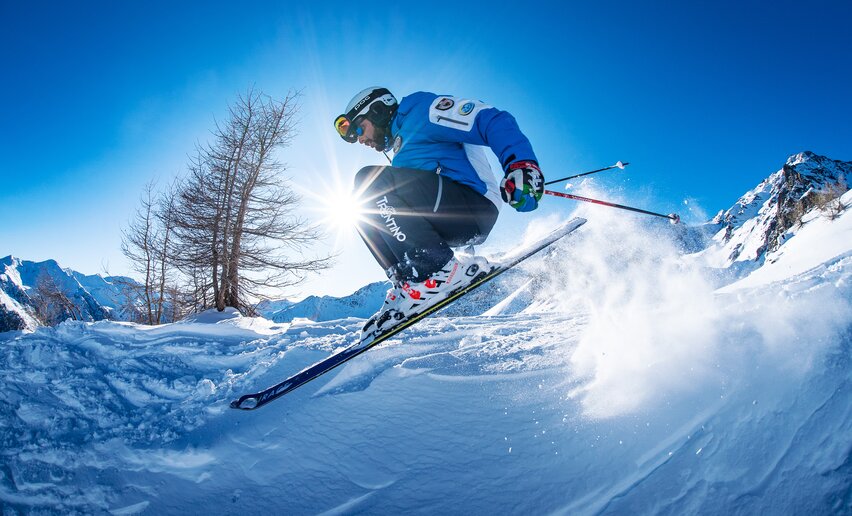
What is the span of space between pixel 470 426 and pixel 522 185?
140cm

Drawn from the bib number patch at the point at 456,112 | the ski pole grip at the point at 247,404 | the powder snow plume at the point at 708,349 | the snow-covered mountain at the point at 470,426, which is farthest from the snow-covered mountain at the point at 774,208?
the ski pole grip at the point at 247,404

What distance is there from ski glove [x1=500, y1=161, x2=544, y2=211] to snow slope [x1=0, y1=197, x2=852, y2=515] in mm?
1109

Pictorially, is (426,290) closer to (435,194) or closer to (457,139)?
(435,194)

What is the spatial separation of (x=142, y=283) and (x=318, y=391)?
16633 millimetres

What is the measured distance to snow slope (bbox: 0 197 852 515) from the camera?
1321mm

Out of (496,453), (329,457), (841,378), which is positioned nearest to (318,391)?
(329,457)

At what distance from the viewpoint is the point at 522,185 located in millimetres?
2201

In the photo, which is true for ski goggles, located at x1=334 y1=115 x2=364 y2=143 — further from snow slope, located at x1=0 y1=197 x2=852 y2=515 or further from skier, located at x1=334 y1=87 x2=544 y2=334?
snow slope, located at x1=0 y1=197 x2=852 y2=515

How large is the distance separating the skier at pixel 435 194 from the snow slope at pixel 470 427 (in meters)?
0.61

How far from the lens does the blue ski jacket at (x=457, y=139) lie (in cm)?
239

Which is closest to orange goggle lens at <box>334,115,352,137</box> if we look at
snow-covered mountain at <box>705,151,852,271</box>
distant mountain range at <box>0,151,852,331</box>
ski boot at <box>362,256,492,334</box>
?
ski boot at <box>362,256,492,334</box>

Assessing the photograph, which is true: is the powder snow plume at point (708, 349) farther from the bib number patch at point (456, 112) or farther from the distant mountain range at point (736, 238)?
the distant mountain range at point (736, 238)

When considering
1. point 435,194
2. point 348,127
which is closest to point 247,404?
point 435,194

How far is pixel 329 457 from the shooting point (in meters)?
1.59
